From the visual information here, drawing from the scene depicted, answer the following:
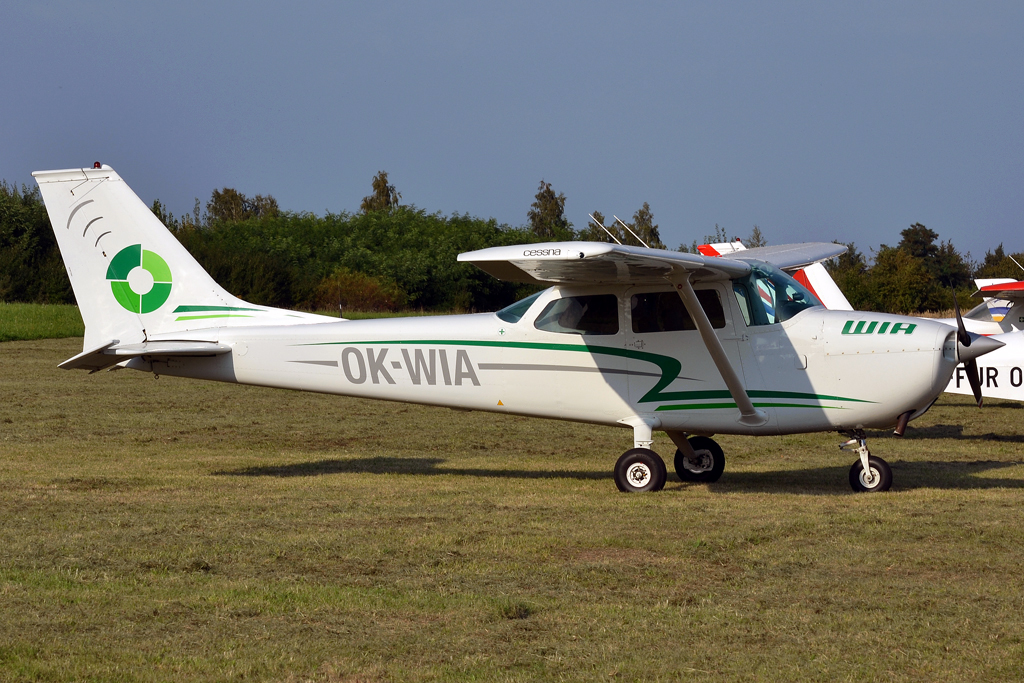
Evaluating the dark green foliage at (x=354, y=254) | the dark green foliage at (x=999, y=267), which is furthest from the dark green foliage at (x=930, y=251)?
the dark green foliage at (x=354, y=254)

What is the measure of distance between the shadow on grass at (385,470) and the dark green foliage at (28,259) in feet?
118

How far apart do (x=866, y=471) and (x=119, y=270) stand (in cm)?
784

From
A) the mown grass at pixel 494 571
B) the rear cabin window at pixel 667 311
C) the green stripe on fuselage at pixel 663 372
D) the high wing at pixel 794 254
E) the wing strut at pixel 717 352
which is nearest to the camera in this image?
the mown grass at pixel 494 571

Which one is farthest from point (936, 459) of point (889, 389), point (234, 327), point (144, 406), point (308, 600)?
point (144, 406)

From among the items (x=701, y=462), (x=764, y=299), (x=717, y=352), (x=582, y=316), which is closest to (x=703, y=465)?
(x=701, y=462)

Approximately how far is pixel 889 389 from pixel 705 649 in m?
5.38

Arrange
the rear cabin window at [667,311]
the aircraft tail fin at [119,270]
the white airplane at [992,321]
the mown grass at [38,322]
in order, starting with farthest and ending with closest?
the mown grass at [38,322] → the white airplane at [992,321] → the aircraft tail fin at [119,270] → the rear cabin window at [667,311]

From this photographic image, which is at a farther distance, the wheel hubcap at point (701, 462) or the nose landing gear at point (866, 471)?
the wheel hubcap at point (701, 462)

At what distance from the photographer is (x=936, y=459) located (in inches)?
492

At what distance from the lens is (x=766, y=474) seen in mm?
11430

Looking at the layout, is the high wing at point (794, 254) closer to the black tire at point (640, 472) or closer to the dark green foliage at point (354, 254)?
the black tire at point (640, 472)

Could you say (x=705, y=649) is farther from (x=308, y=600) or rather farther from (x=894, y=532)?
(x=894, y=532)

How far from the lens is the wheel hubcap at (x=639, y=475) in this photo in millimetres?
9555

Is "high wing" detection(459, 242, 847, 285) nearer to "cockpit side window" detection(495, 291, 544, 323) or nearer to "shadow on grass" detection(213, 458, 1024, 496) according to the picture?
"cockpit side window" detection(495, 291, 544, 323)
